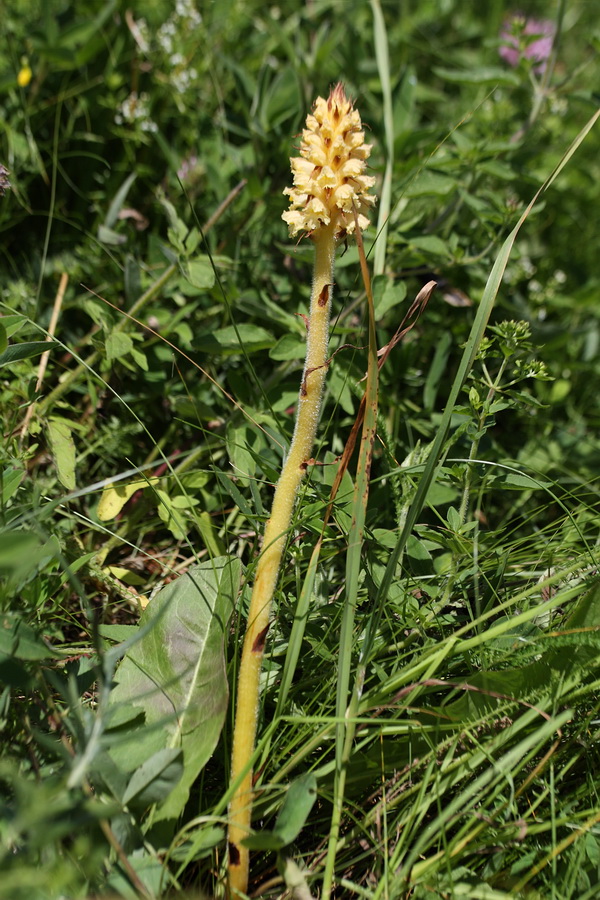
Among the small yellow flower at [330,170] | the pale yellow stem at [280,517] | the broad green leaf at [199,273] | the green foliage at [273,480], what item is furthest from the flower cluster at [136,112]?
the pale yellow stem at [280,517]

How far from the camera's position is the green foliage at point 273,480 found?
1.45 meters

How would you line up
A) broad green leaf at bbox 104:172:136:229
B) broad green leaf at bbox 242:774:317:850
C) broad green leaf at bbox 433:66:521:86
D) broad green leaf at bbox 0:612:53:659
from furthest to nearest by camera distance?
broad green leaf at bbox 433:66:521:86 → broad green leaf at bbox 104:172:136:229 → broad green leaf at bbox 0:612:53:659 → broad green leaf at bbox 242:774:317:850

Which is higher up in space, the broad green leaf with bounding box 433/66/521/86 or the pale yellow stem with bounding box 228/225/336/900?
the broad green leaf with bounding box 433/66/521/86

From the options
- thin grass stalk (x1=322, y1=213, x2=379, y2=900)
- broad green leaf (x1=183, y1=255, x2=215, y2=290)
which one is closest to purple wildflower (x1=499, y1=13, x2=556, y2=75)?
broad green leaf (x1=183, y1=255, x2=215, y2=290)

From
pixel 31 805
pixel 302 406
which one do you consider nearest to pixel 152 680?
pixel 31 805

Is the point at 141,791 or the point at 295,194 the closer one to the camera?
the point at 141,791

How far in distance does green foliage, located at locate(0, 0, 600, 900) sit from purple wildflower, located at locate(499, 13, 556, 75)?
35mm

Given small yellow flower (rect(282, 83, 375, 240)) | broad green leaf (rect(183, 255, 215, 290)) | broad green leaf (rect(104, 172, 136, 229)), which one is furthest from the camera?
broad green leaf (rect(104, 172, 136, 229))

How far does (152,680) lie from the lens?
1.61m

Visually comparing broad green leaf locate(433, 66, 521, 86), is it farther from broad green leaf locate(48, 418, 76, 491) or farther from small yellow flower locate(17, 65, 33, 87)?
broad green leaf locate(48, 418, 76, 491)

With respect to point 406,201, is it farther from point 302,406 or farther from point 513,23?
point 302,406

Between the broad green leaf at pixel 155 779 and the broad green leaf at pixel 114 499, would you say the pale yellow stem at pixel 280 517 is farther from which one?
the broad green leaf at pixel 114 499

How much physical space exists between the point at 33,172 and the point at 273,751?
2184 mm

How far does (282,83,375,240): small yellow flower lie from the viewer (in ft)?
5.12
